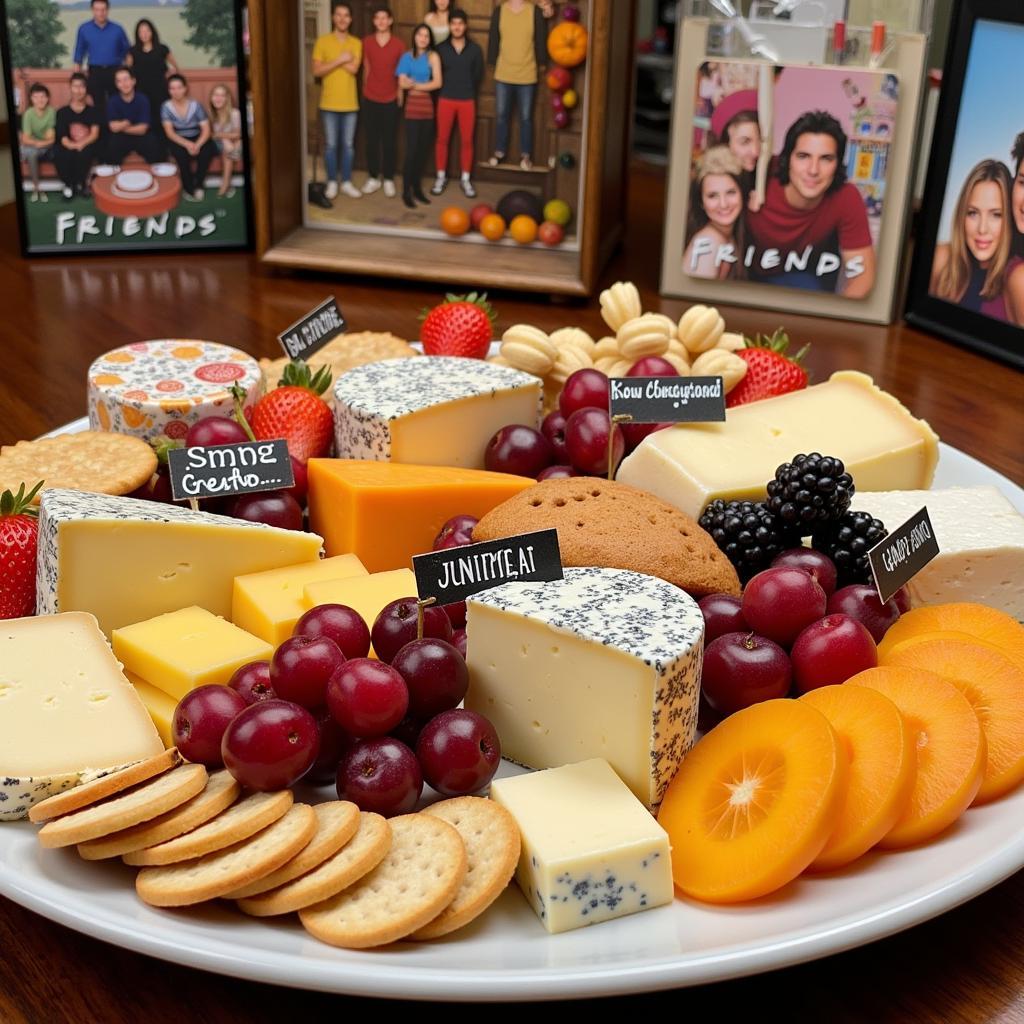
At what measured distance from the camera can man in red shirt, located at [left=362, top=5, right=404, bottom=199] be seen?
2.79 metres

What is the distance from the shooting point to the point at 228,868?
1.04 metres

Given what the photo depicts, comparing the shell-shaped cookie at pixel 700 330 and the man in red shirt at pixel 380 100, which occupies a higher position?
the man in red shirt at pixel 380 100

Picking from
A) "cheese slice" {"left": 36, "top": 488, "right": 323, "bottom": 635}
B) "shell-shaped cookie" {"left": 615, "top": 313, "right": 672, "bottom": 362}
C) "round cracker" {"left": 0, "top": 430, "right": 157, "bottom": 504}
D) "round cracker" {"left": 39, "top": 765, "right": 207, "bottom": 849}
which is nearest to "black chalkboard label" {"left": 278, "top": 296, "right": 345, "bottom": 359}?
"round cracker" {"left": 0, "top": 430, "right": 157, "bottom": 504}

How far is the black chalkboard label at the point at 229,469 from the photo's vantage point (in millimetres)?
1602

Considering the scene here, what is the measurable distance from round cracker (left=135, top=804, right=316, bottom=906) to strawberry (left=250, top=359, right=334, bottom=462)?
31.9 inches

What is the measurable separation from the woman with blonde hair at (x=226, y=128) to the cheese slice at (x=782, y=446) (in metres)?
1.55

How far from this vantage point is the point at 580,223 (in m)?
2.87

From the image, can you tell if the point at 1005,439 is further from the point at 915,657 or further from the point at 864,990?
the point at 864,990

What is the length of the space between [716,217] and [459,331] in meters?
0.84

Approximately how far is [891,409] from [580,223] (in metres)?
1.20

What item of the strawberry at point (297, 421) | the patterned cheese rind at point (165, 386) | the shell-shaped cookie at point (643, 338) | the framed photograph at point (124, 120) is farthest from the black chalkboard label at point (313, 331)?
the framed photograph at point (124, 120)

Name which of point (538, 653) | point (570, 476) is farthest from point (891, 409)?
point (538, 653)

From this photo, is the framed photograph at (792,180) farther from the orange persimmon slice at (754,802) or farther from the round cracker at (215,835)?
the round cracker at (215,835)

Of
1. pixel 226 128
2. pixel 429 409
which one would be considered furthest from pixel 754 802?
pixel 226 128
